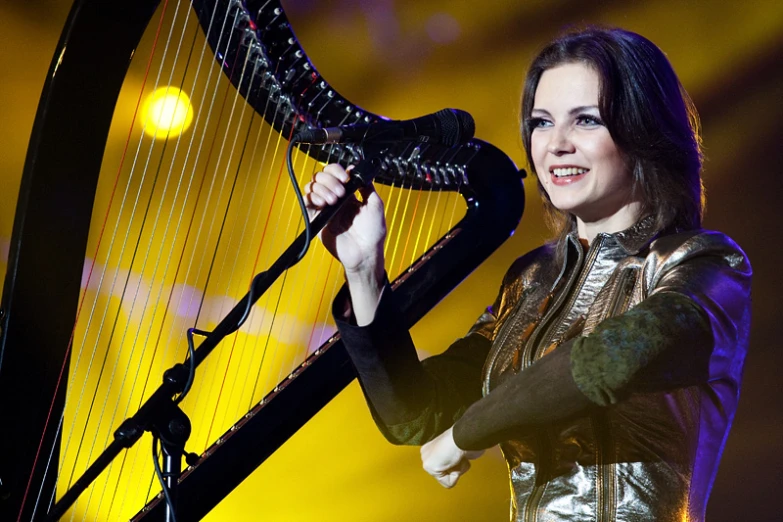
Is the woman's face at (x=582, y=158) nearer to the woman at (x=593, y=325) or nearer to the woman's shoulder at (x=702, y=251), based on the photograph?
the woman at (x=593, y=325)

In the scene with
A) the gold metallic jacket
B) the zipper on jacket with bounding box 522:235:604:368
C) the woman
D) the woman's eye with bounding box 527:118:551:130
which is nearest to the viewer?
the woman

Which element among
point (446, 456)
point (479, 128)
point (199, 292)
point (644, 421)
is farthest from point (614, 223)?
point (199, 292)

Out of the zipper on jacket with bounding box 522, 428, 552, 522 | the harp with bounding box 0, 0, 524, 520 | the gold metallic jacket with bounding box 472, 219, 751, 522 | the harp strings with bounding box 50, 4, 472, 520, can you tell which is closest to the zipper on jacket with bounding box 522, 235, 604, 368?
the gold metallic jacket with bounding box 472, 219, 751, 522

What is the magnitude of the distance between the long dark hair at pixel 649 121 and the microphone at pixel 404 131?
0.81 feet

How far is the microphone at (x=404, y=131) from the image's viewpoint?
3.14ft

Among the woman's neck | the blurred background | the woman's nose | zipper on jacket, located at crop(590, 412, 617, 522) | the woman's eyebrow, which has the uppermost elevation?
the blurred background

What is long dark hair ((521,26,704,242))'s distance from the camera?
1.23m

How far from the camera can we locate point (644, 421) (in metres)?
1.09

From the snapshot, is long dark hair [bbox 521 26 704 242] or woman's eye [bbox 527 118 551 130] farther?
woman's eye [bbox 527 118 551 130]

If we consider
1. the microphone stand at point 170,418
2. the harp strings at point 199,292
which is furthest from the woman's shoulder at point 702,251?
the harp strings at point 199,292

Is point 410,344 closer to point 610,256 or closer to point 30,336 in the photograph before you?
point 610,256

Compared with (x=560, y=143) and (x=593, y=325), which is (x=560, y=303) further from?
(x=560, y=143)

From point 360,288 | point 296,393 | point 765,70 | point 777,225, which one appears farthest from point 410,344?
point 765,70

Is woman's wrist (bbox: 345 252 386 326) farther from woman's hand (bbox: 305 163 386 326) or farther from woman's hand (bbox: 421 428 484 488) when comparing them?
woman's hand (bbox: 421 428 484 488)
